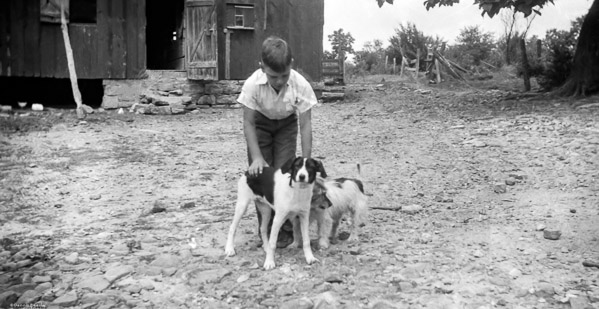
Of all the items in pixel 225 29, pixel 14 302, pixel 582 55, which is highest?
pixel 225 29

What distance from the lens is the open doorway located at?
18172 mm

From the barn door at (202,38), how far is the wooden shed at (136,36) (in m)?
0.02

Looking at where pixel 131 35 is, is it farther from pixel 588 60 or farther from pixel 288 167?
pixel 288 167

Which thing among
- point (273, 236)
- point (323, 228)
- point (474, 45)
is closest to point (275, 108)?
point (273, 236)

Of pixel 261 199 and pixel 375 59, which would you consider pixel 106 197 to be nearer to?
pixel 261 199

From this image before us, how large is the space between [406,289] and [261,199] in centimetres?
125

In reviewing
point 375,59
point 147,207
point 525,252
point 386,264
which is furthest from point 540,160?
point 375,59

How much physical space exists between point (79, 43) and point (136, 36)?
139 centimetres

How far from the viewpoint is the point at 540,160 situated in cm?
680

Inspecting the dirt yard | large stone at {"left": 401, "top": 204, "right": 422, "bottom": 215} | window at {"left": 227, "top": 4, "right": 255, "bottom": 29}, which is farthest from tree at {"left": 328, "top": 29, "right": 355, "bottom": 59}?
large stone at {"left": 401, "top": 204, "right": 422, "bottom": 215}

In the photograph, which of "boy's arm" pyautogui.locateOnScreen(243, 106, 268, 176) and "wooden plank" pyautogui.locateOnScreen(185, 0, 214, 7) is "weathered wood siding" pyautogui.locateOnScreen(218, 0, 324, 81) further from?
"boy's arm" pyautogui.locateOnScreen(243, 106, 268, 176)

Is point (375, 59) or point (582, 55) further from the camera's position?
point (375, 59)

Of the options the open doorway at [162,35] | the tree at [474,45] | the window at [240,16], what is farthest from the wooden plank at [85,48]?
the tree at [474,45]

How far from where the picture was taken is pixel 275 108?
401 centimetres
